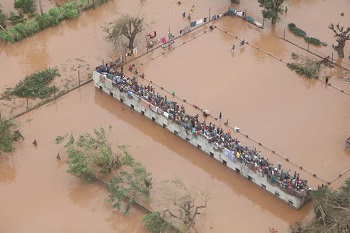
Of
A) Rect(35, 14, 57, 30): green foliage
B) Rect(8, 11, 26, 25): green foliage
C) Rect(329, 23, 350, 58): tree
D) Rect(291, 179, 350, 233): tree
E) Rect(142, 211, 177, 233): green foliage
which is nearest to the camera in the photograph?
Rect(291, 179, 350, 233): tree

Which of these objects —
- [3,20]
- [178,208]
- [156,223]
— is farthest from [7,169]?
[3,20]

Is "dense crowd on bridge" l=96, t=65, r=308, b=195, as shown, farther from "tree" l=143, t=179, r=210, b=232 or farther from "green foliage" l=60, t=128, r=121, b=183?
"green foliage" l=60, t=128, r=121, b=183

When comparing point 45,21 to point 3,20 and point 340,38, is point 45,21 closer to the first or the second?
point 3,20

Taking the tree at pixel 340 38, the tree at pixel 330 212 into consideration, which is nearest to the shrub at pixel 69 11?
the tree at pixel 340 38

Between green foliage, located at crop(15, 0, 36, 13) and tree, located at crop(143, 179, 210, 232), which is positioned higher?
green foliage, located at crop(15, 0, 36, 13)

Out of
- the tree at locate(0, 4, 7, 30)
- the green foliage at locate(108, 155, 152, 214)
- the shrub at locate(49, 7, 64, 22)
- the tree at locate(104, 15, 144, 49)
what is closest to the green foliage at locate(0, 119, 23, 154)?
the green foliage at locate(108, 155, 152, 214)
